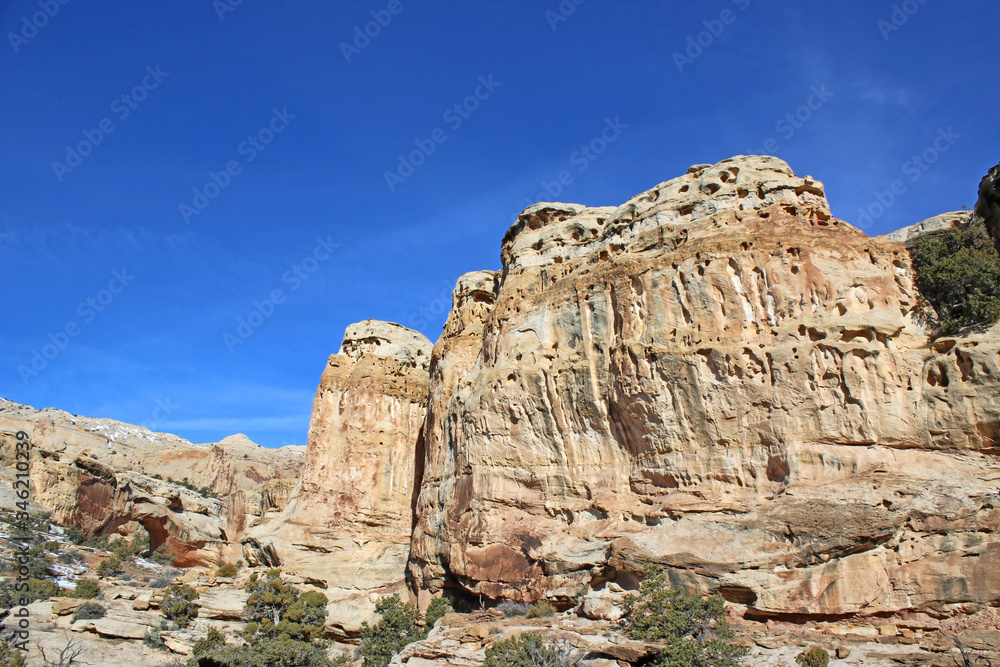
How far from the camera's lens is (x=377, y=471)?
37875 mm

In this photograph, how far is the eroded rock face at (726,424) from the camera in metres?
17.3

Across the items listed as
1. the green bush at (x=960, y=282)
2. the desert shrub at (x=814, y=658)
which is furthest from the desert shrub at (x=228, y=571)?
the green bush at (x=960, y=282)

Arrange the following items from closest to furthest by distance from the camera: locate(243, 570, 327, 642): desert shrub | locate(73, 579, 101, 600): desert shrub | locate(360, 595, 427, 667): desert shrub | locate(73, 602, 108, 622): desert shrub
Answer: locate(360, 595, 427, 667): desert shrub
locate(73, 602, 108, 622): desert shrub
locate(243, 570, 327, 642): desert shrub
locate(73, 579, 101, 600): desert shrub

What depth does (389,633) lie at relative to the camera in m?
25.8

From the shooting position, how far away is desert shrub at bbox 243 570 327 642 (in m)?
27.5

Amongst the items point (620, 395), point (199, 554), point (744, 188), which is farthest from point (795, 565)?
point (199, 554)

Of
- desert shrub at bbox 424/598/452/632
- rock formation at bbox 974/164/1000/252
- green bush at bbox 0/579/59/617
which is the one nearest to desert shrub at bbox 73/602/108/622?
green bush at bbox 0/579/59/617

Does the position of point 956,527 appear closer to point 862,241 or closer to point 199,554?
point 862,241

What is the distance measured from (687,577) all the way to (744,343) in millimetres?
7230

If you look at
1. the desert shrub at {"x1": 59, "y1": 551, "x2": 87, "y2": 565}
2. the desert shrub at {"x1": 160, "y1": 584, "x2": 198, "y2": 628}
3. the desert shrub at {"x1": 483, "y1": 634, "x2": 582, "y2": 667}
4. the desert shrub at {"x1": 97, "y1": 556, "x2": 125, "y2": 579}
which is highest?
the desert shrub at {"x1": 59, "y1": 551, "x2": 87, "y2": 565}

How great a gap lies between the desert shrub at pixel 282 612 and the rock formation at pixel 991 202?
3020 cm

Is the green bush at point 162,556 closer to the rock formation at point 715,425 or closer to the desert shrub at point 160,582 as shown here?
the desert shrub at point 160,582

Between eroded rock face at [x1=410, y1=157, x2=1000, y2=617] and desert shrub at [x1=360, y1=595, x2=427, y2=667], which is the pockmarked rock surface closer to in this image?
desert shrub at [x1=360, y1=595, x2=427, y2=667]

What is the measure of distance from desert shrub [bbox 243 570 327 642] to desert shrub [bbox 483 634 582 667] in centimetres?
1240
